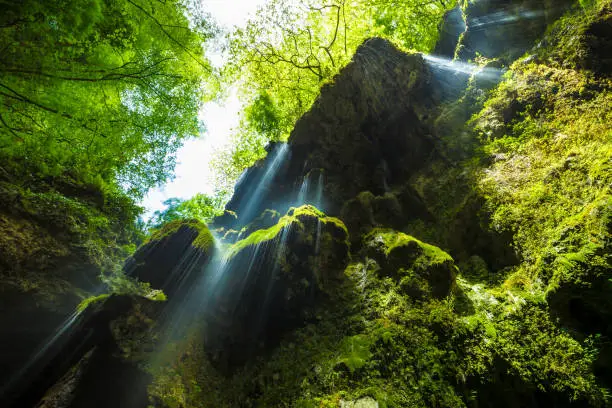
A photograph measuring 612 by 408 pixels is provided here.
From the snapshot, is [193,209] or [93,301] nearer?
[93,301]

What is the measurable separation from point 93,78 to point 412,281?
23.8 feet

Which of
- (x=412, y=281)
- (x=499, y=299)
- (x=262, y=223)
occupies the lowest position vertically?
(x=499, y=299)

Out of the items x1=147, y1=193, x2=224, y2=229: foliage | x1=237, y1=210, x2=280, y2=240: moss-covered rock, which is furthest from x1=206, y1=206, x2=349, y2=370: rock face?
x1=147, y1=193, x2=224, y2=229: foliage

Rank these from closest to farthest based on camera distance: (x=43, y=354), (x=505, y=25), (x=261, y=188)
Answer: (x=43, y=354) < (x=505, y=25) < (x=261, y=188)

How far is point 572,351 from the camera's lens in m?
4.36

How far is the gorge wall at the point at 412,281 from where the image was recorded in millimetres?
4680

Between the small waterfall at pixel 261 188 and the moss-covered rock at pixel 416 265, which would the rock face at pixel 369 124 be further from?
the moss-covered rock at pixel 416 265

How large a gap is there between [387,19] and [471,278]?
19.3 m

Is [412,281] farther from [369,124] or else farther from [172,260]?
[369,124]

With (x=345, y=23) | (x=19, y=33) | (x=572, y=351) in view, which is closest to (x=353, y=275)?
(x=572, y=351)

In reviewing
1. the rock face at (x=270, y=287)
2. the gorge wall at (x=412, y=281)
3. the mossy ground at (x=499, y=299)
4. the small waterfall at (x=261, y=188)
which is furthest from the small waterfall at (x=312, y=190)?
the mossy ground at (x=499, y=299)

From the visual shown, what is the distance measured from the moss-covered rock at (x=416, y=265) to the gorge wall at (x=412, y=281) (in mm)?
43

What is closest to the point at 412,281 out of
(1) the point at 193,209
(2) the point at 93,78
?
(2) the point at 93,78

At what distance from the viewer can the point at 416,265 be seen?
658 cm
